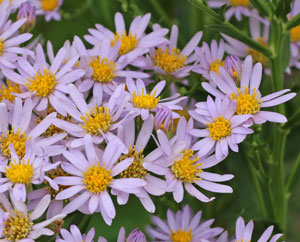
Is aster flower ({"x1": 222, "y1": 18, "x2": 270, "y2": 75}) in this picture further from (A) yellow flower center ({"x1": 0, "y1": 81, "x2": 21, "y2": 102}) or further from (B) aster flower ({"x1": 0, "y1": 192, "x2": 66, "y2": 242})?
(B) aster flower ({"x1": 0, "y1": 192, "x2": 66, "y2": 242})

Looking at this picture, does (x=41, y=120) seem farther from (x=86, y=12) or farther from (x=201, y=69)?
(x=86, y=12)

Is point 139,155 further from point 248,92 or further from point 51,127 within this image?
point 248,92

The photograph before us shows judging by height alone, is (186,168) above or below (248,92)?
below

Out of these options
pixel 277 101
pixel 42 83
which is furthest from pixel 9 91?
pixel 277 101

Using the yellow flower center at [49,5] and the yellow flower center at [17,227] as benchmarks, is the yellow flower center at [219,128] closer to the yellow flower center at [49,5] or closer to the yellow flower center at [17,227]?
the yellow flower center at [17,227]

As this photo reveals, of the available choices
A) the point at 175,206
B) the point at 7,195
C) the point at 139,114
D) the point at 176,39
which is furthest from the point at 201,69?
the point at 7,195

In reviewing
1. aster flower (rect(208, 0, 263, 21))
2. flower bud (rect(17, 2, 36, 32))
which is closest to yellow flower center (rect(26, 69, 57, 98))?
flower bud (rect(17, 2, 36, 32))

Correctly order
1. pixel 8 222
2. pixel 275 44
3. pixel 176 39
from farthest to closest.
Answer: pixel 176 39 < pixel 275 44 < pixel 8 222
